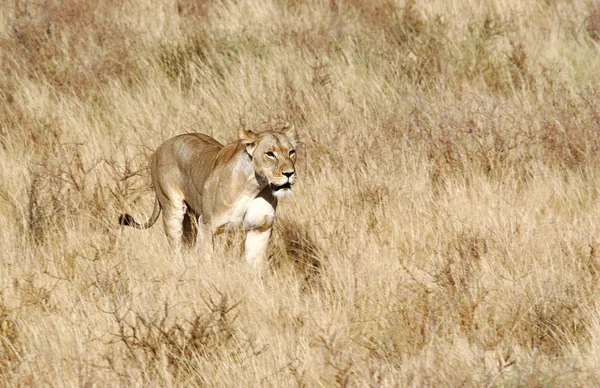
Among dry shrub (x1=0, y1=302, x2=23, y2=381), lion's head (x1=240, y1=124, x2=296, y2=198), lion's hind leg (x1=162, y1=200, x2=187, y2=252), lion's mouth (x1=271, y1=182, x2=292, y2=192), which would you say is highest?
lion's head (x1=240, y1=124, x2=296, y2=198)

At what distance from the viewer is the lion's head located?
18.5 ft

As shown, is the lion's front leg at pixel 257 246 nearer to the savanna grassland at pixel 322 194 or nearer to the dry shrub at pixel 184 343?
the savanna grassland at pixel 322 194

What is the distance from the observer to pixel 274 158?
5703 mm

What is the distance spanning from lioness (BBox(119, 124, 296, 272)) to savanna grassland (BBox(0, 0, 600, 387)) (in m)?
0.17

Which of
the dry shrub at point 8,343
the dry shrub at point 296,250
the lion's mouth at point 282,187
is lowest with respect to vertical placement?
the dry shrub at point 296,250

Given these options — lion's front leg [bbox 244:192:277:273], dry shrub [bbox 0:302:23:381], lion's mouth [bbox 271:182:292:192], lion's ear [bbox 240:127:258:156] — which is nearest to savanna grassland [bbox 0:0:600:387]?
dry shrub [bbox 0:302:23:381]

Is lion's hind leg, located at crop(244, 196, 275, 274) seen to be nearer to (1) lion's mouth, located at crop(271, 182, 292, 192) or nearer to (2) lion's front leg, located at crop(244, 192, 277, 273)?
(2) lion's front leg, located at crop(244, 192, 277, 273)

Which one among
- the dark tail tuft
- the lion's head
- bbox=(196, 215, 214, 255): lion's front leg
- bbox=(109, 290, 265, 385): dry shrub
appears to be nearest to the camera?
bbox=(109, 290, 265, 385): dry shrub

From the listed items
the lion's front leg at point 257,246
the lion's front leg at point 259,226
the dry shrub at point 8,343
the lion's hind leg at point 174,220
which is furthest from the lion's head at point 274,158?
the dry shrub at point 8,343

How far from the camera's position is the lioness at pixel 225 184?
226 inches

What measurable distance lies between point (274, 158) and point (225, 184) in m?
0.47

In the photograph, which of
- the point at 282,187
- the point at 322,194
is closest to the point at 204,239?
the point at 282,187

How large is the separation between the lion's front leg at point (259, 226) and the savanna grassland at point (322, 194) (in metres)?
0.11

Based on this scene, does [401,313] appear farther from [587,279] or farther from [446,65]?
[446,65]
